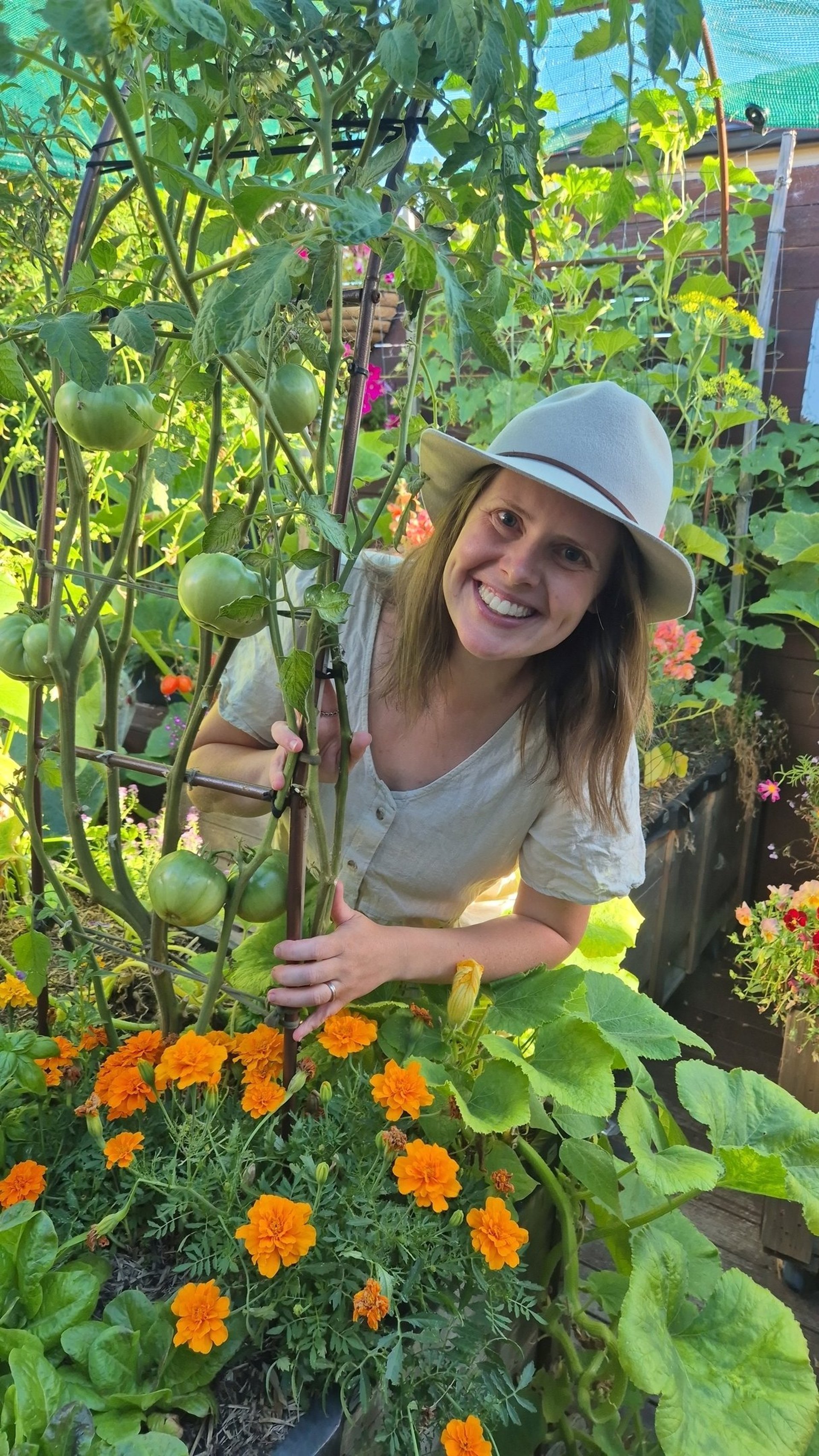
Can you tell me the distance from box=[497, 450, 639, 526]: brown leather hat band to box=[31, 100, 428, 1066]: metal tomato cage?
0.28 meters

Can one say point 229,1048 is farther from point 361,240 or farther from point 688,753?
point 688,753

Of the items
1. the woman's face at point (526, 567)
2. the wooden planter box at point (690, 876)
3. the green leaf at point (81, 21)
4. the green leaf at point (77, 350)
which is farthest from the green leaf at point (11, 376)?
the wooden planter box at point (690, 876)

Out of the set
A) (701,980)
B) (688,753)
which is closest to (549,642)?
(688,753)

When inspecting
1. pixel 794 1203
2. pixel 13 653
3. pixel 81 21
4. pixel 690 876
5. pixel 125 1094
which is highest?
pixel 81 21

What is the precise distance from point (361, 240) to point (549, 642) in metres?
0.60

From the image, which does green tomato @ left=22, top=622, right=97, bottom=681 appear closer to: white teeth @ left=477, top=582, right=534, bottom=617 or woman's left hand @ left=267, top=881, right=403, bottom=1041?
woman's left hand @ left=267, top=881, right=403, bottom=1041

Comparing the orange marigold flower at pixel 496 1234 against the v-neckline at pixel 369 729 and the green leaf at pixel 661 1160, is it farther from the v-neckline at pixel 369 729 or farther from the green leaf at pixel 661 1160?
the v-neckline at pixel 369 729

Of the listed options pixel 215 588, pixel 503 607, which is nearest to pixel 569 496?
pixel 503 607

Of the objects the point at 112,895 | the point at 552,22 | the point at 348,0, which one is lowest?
the point at 112,895

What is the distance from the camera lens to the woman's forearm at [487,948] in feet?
2.89

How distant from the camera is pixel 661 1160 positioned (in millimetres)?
794

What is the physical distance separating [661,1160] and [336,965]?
0.34m

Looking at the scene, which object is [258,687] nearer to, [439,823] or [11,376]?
[439,823]

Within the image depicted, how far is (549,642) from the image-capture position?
98 centimetres
